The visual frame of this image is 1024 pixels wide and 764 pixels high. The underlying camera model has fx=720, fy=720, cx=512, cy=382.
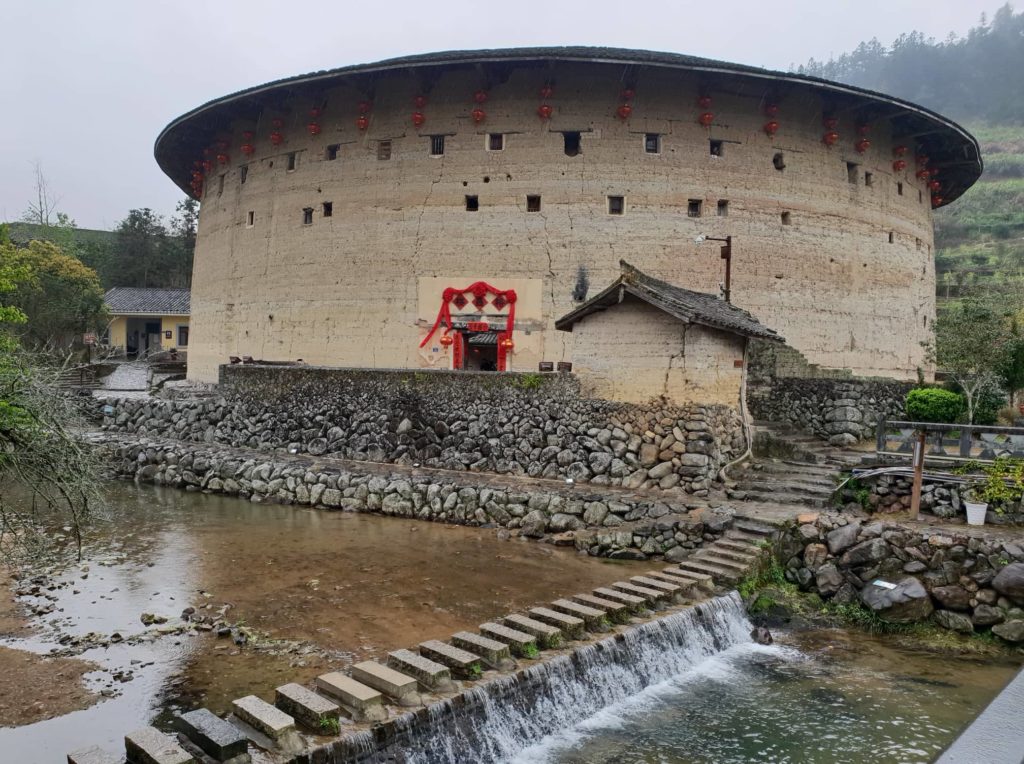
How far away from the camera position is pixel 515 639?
6.16 m

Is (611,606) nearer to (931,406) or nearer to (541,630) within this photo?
(541,630)

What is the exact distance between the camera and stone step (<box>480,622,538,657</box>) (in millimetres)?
6121

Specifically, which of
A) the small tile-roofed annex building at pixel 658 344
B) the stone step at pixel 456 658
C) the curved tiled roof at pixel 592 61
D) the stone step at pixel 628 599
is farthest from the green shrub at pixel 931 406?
the stone step at pixel 456 658

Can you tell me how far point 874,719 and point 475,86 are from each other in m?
16.0

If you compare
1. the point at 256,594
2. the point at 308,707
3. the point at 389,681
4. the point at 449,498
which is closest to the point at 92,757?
the point at 308,707

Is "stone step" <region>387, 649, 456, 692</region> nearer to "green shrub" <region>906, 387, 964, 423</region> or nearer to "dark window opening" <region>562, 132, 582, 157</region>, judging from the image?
"green shrub" <region>906, 387, 964, 423</region>

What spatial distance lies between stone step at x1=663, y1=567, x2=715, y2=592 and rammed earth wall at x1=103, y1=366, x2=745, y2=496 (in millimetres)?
2749

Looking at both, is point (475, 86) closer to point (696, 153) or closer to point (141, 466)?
point (696, 153)

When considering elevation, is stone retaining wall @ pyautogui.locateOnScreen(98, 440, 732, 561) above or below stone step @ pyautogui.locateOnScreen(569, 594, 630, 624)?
above

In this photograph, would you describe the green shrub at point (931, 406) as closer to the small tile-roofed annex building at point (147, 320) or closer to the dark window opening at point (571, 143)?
the dark window opening at point (571, 143)

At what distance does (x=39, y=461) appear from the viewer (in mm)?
6375

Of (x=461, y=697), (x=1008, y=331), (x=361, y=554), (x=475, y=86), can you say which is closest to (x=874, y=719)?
(x=461, y=697)

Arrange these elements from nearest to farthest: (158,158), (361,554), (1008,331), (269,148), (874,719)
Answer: (874,719) < (361,554) < (1008,331) < (269,148) < (158,158)

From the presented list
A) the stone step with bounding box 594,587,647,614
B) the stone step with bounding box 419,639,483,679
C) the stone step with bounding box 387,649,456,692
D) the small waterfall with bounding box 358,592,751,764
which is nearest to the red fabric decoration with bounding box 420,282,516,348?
the stone step with bounding box 594,587,647,614
